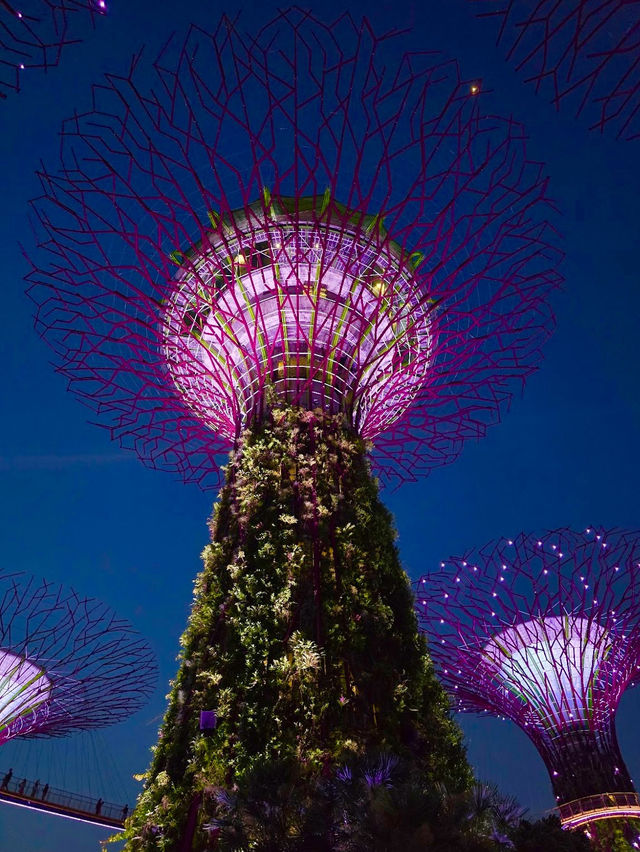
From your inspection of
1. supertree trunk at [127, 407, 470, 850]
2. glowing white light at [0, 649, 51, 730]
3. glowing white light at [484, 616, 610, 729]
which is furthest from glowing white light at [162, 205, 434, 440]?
glowing white light at [0, 649, 51, 730]

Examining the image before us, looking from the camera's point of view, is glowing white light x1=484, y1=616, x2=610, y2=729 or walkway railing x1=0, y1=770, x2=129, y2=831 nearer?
glowing white light x1=484, y1=616, x2=610, y2=729

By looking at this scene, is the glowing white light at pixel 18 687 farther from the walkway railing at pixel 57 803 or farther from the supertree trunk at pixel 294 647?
the supertree trunk at pixel 294 647

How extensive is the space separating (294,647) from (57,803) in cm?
2693

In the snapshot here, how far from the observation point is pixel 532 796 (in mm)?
67062

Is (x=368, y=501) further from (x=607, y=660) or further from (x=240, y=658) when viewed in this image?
(x=607, y=660)

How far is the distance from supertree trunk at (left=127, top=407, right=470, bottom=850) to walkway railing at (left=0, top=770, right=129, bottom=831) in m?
24.3

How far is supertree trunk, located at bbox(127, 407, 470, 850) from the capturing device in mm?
8508

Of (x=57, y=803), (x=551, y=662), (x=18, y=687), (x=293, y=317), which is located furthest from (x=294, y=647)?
(x=57, y=803)

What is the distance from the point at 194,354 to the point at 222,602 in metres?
7.62

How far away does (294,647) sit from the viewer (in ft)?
30.4

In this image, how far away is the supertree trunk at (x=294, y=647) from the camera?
851 cm

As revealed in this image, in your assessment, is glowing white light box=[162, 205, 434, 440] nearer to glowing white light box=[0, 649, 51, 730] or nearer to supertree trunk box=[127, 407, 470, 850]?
supertree trunk box=[127, 407, 470, 850]

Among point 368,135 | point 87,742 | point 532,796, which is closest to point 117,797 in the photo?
point 87,742

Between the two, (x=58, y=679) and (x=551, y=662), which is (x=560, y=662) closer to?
(x=551, y=662)
